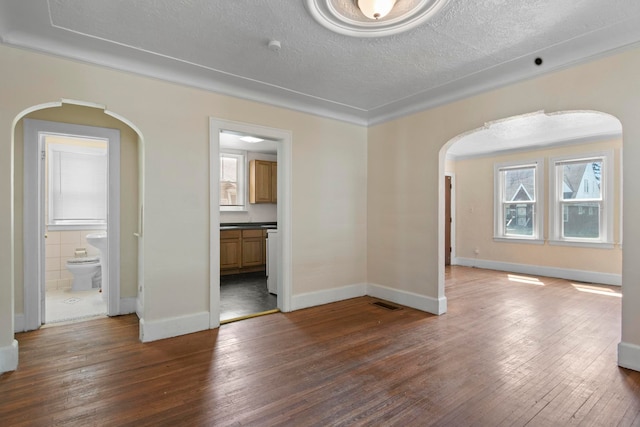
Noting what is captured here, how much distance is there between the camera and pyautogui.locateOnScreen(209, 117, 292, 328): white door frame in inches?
135

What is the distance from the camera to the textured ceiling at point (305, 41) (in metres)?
2.19

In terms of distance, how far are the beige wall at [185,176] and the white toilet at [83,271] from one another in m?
1.49

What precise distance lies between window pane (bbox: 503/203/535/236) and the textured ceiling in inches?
167

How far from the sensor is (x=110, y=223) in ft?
12.5

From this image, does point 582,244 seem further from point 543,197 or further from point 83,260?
point 83,260

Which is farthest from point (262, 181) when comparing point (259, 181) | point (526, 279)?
point (526, 279)

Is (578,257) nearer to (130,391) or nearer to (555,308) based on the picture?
(555,308)

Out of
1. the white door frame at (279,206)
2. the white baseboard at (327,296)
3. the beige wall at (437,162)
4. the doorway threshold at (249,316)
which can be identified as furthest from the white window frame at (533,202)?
the doorway threshold at (249,316)

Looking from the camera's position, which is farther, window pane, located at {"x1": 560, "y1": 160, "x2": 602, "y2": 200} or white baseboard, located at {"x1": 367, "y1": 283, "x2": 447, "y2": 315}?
window pane, located at {"x1": 560, "y1": 160, "x2": 602, "y2": 200}

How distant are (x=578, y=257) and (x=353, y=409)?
5.96 meters

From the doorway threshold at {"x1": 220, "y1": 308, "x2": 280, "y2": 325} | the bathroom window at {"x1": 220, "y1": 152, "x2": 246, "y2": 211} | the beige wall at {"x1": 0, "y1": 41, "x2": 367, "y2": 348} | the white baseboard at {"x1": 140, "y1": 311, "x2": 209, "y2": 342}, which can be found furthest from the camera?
the bathroom window at {"x1": 220, "y1": 152, "x2": 246, "y2": 211}

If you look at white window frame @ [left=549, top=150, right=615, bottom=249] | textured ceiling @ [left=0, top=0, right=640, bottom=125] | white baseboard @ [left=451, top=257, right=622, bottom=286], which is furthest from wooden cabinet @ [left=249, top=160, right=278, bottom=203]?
white window frame @ [left=549, top=150, right=615, bottom=249]

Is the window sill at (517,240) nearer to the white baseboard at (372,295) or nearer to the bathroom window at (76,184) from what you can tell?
the white baseboard at (372,295)

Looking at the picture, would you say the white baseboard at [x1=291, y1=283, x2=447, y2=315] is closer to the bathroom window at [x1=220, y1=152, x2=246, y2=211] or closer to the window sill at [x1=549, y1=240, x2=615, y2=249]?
the bathroom window at [x1=220, y1=152, x2=246, y2=211]
